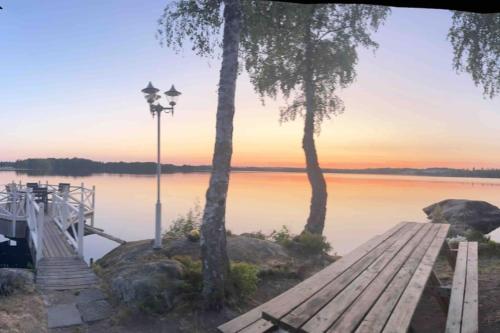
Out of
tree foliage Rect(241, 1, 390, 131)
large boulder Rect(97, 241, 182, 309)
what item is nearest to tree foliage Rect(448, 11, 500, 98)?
tree foliage Rect(241, 1, 390, 131)

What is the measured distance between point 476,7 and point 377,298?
2947mm

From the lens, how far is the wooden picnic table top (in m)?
3.26

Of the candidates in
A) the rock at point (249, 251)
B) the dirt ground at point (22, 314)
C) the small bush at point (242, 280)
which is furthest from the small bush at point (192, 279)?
the dirt ground at point (22, 314)

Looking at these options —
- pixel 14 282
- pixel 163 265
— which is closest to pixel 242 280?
pixel 163 265

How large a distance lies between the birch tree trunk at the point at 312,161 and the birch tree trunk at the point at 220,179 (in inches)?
360

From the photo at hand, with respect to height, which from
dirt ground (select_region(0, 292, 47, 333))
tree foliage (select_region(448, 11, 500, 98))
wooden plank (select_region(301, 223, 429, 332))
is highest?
tree foliage (select_region(448, 11, 500, 98))

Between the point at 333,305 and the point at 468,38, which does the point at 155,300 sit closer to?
the point at 333,305

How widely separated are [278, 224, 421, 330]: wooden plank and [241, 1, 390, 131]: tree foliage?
10837 millimetres

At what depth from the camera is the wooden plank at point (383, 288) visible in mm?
3295

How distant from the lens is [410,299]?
12.6 feet

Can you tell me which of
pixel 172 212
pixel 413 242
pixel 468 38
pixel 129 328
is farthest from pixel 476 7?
pixel 172 212

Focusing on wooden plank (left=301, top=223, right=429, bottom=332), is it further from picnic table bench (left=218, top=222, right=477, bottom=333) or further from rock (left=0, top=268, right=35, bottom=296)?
rock (left=0, top=268, right=35, bottom=296)

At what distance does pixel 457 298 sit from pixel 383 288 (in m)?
1.42

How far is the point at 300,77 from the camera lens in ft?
52.9
